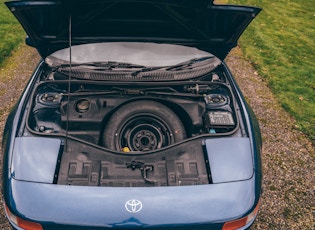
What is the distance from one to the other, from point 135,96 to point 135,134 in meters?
0.44

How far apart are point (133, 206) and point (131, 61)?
171cm

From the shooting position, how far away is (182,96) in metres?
3.28

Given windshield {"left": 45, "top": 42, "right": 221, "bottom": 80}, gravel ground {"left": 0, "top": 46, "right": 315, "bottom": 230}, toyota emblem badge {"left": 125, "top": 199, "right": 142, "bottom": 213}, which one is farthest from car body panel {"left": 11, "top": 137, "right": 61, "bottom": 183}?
gravel ground {"left": 0, "top": 46, "right": 315, "bottom": 230}

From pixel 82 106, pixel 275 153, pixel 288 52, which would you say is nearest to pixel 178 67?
pixel 82 106

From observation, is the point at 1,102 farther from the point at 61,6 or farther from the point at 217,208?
the point at 217,208

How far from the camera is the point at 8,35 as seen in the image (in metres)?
7.28

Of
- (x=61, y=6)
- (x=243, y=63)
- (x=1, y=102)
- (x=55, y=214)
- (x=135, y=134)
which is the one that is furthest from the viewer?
(x=243, y=63)

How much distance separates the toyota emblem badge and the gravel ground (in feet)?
5.76

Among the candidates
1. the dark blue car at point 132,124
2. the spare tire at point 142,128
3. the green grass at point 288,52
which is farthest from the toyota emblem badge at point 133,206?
the green grass at point 288,52

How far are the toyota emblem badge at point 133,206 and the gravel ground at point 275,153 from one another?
5.76 feet

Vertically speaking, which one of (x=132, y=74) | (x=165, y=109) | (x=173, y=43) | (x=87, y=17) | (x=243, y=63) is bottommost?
(x=243, y=63)

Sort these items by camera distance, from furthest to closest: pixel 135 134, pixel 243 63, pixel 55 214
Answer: pixel 243 63 → pixel 135 134 → pixel 55 214

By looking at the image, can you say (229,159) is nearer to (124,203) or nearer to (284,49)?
(124,203)

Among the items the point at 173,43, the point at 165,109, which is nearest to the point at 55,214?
the point at 165,109
